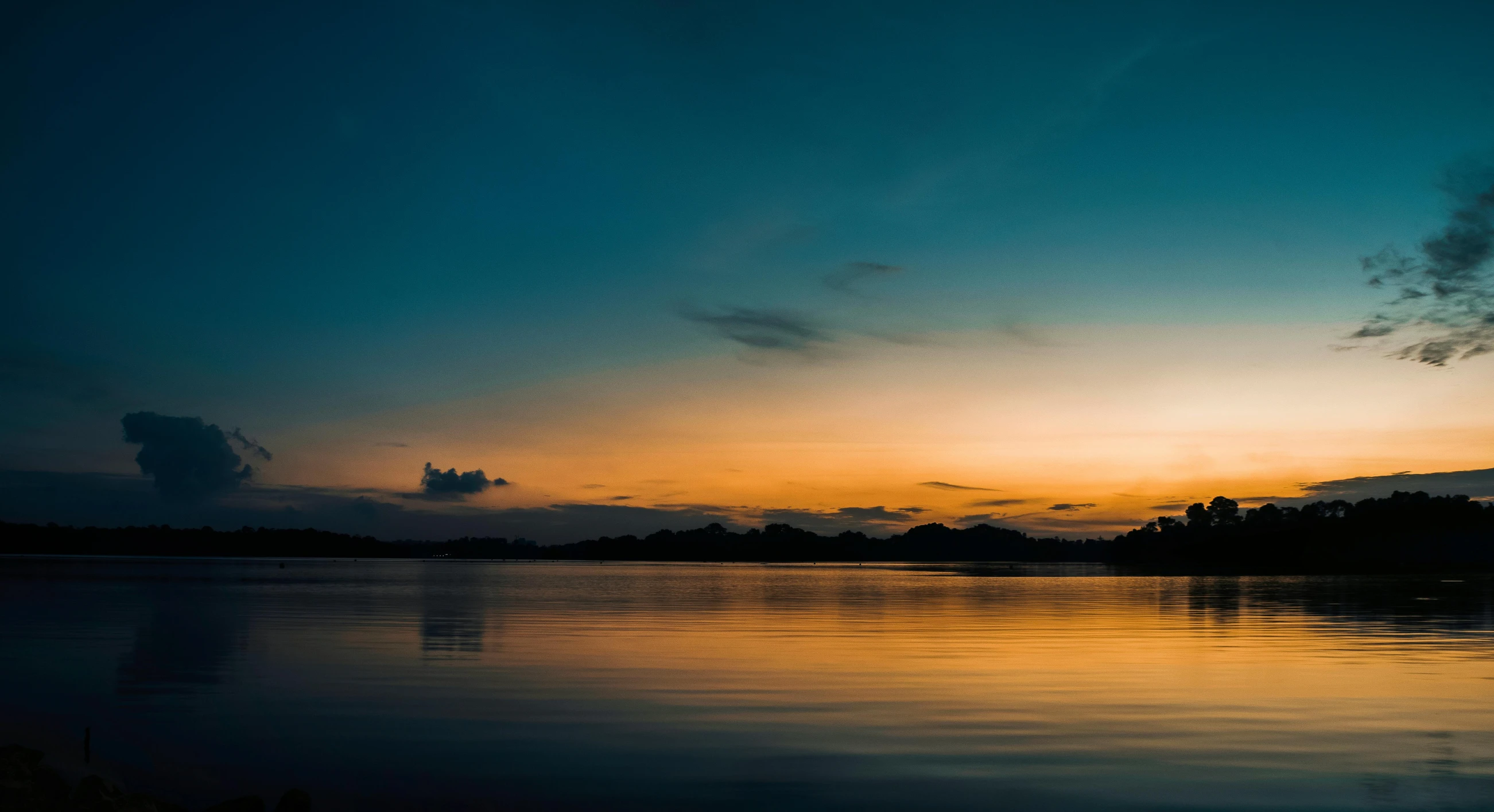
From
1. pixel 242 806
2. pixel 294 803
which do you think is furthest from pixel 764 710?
pixel 242 806

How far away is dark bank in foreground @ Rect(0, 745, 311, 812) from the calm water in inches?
63.8

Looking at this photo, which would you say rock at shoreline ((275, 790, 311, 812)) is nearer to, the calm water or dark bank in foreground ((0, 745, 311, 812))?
dark bank in foreground ((0, 745, 311, 812))

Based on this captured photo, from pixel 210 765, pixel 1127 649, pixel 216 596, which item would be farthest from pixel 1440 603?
pixel 216 596

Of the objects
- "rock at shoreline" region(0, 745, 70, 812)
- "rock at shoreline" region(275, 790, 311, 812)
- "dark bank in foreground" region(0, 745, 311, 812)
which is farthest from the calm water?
"rock at shoreline" region(0, 745, 70, 812)

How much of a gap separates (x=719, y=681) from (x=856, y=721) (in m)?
6.46

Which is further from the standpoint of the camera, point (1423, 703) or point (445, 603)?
point (445, 603)

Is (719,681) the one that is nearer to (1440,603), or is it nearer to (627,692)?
(627,692)

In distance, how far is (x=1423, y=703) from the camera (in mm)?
20234

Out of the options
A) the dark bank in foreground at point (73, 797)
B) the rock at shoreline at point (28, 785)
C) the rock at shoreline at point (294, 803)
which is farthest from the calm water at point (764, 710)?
the rock at shoreline at point (28, 785)

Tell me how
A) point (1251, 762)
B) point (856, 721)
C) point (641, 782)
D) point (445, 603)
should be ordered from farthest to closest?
point (445, 603) < point (856, 721) < point (1251, 762) < point (641, 782)

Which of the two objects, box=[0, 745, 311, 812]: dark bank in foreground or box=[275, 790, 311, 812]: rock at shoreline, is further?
box=[275, 790, 311, 812]: rock at shoreline

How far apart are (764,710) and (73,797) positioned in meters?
12.0

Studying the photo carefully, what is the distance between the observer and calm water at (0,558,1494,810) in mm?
13625

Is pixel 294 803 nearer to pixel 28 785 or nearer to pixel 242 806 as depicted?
pixel 242 806
